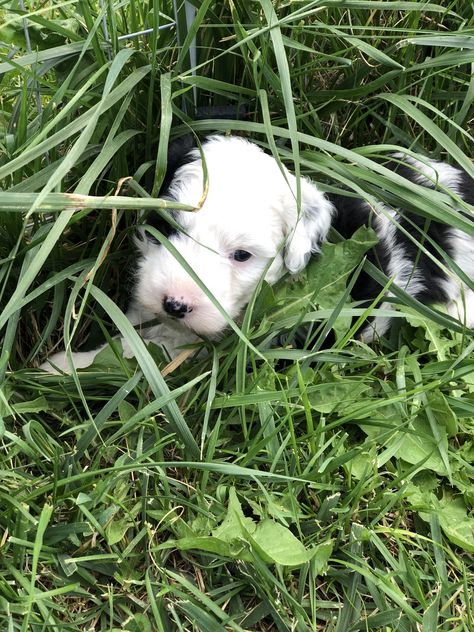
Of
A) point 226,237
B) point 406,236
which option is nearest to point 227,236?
point 226,237

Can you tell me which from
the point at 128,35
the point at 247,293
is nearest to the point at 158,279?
the point at 247,293

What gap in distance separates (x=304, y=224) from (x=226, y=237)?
29cm

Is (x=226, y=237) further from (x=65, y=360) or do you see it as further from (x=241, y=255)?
(x=65, y=360)

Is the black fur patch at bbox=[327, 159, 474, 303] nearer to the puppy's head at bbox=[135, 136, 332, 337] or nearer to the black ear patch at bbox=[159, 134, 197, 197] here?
the puppy's head at bbox=[135, 136, 332, 337]

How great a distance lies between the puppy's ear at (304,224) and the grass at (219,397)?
0.08 meters

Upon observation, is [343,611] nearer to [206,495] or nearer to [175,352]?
[206,495]

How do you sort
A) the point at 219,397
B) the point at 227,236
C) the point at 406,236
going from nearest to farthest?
1. the point at 219,397
2. the point at 227,236
3. the point at 406,236

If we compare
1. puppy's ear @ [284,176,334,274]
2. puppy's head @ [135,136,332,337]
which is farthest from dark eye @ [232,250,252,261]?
puppy's ear @ [284,176,334,274]

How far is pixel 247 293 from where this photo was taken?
2229mm

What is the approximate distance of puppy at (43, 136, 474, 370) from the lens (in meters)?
2.06

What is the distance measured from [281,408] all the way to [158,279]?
1.78 ft

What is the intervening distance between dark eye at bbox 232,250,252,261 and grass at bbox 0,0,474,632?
0.52 ft

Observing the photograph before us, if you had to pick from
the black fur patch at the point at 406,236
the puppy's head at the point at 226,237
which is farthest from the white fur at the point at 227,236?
the black fur patch at the point at 406,236

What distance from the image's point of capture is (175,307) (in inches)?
79.0
